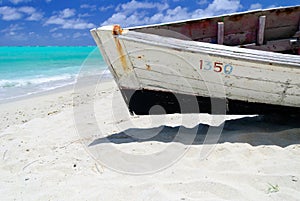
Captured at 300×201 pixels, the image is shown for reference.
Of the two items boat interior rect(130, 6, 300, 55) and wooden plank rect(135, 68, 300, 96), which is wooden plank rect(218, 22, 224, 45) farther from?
wooden plank rect(135, 68, 300, 96)

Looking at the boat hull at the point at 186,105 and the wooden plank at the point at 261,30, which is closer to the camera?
the boat hull at the point at 186,105

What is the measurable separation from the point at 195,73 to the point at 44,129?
2.73 m

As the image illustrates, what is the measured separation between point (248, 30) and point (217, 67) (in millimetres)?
1768

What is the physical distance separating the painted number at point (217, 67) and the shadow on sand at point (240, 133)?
2.56 ft

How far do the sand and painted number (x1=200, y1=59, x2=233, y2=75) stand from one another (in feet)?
2.57

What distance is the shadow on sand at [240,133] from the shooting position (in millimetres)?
3234

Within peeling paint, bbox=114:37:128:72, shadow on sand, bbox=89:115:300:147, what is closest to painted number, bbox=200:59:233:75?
shadow on sand, bbox=89:115:300:147

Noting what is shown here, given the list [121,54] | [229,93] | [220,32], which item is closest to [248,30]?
[220,32]

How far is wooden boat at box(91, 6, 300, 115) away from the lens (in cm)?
307

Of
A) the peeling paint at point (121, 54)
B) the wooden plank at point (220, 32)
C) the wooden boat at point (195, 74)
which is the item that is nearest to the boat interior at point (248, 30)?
the wooden plank at point (220, 32)

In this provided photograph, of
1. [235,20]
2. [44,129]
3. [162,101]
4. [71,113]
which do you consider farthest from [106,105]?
[235,20]

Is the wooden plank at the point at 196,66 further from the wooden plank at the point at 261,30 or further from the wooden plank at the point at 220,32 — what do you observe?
the wooden plank at the point at 261,30

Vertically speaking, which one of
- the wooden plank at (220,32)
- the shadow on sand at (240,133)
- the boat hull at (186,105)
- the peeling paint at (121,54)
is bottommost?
the shadow on sand at (240,133)

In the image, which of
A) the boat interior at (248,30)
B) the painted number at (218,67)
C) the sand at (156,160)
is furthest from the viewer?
the boat interior at (248,30)
